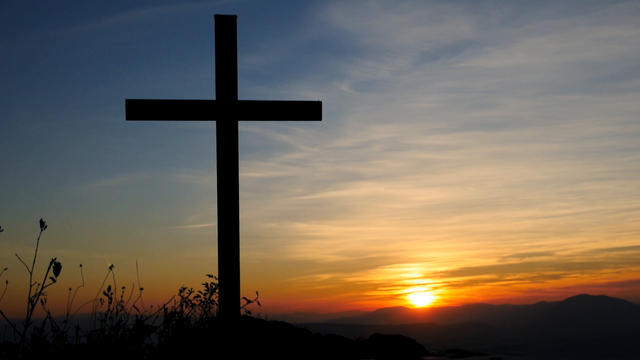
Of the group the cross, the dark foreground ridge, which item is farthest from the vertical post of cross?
the dark foreground ridge

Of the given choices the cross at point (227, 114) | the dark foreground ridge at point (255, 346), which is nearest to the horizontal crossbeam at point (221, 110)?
the cross at point (227, 114)

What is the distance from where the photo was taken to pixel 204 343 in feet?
18.7

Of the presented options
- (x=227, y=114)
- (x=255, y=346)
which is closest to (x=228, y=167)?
(x=227, y=114)

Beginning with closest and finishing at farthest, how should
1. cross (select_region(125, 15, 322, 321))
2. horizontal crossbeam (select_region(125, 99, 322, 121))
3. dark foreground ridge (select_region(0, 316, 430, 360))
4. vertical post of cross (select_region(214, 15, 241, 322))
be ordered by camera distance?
dark foreground ridge (select_region(0, 316, 430, 360))
vertical post of cross (select_region(214, 15, 241, 322))
cross (select_region(125, 15, 322, 321))
horizontal crossbeam (select_region(125, 99, 322, 121))

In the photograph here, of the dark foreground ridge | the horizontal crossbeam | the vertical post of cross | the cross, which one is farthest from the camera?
the horizontal crossbeam

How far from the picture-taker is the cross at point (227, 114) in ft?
27.1

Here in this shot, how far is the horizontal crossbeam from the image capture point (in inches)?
352

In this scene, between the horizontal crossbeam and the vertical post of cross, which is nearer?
the vertical post of cross

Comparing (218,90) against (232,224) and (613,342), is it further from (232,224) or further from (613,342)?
(613,342)

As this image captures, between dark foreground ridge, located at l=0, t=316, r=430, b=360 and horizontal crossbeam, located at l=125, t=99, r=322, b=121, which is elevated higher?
horizontal crossbeam, located at l=125, t=99, r=322, b=121

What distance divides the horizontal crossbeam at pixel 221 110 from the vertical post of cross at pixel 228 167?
0.26 feet

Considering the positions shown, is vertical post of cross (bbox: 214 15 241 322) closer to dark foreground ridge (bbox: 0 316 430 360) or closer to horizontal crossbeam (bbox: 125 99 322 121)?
horizontal crossbeam (bbox: 125 99 322 121)

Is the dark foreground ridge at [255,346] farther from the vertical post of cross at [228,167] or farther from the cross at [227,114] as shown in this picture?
the cross at [227,114]

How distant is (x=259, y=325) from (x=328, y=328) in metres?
0.98
